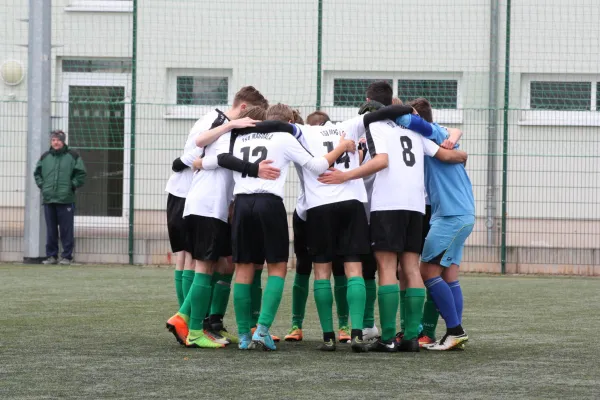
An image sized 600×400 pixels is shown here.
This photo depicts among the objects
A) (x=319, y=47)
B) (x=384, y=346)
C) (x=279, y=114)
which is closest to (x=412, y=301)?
(x=384, y=346)

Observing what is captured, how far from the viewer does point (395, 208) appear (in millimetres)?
7492

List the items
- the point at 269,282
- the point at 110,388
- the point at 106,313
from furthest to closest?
1. the point at 106,313
2. the point at 269,282
3. the point at 110,388

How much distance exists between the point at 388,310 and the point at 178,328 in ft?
4.41

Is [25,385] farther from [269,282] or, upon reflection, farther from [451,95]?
[451,95]

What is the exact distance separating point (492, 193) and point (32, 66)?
644cm

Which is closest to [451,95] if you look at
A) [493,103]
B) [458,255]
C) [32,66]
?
[493,103]

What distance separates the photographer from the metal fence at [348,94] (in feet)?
52.0

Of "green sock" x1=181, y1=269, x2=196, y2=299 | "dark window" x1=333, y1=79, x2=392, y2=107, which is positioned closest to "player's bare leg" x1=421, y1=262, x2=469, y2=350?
"green sock" x1=181, y1=269, x2=196, y2=299

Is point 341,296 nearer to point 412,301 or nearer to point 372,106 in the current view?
point 412,301

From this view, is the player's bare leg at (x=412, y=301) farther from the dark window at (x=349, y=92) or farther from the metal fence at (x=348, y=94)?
the dark window at (x=349, y=92)

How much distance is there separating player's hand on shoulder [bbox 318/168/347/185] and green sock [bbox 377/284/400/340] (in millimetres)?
720

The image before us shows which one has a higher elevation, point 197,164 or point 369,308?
point 197,164

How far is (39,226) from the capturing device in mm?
16312

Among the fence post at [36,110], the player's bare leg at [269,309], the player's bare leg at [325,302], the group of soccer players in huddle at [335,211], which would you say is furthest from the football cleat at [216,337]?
the fence post at [36,110]
